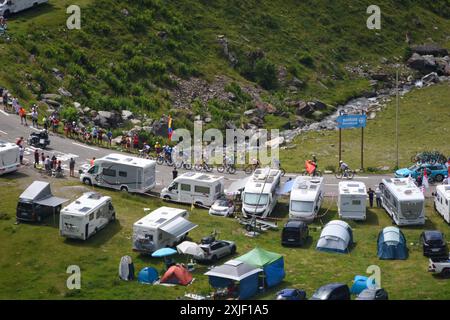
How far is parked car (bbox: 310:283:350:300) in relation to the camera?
1970 inches

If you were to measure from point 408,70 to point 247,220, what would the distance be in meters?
65.9

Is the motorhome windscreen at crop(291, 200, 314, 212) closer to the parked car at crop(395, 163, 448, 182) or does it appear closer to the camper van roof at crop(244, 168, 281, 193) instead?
the camper van roof at crop(244, 168, 281, 193)

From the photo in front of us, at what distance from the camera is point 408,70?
12725cm

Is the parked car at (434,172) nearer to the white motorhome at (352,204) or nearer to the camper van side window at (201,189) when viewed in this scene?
the white motorhome at (352,204)

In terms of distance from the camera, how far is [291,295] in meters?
50.8

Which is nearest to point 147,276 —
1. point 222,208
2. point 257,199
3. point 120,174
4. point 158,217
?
point 158,217

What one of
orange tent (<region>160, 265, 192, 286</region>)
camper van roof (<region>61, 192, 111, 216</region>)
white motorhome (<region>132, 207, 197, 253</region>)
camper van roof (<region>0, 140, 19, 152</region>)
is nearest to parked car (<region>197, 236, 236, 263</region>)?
white motorhome (<region>132, 207, 197, 253</region>)

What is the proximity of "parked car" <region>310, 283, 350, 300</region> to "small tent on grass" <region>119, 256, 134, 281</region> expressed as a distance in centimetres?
1165

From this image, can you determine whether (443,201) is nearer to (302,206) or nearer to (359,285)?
(302,206)

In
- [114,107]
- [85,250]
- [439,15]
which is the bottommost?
[85,250]

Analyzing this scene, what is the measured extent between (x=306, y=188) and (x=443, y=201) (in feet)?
31.9

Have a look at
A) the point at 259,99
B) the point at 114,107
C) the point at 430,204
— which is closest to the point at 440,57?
the point at 259,99

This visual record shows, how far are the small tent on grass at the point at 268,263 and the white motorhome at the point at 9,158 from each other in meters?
23.6

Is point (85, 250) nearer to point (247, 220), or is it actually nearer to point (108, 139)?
point (247, 220)
